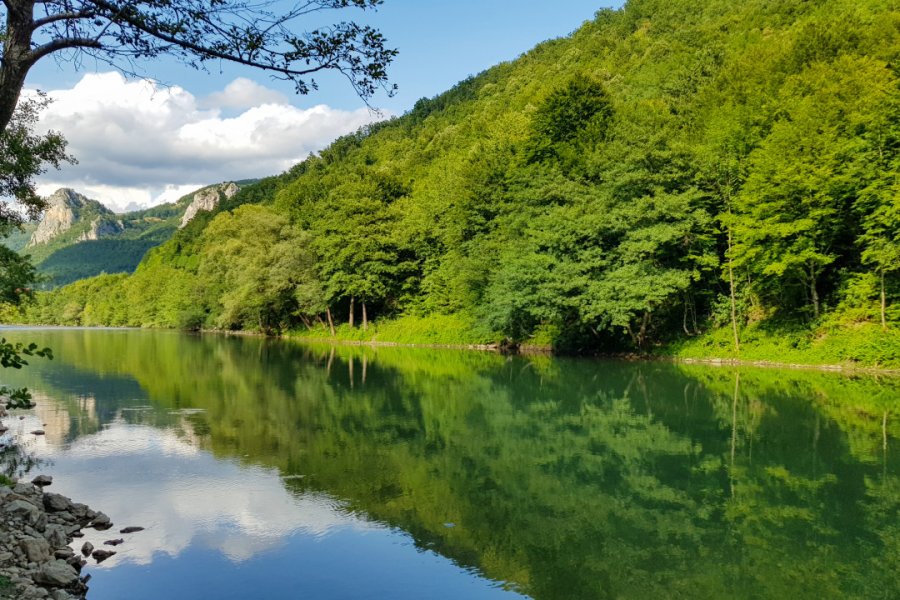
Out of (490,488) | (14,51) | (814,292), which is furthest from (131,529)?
(814,292)

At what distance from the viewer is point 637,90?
63969 millimetres

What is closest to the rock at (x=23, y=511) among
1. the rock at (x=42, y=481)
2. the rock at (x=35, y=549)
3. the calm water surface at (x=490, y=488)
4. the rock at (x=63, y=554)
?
the rock at (x=63, y=554)

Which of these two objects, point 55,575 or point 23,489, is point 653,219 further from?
point 55,575

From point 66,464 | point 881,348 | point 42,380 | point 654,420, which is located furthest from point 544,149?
point 66,464

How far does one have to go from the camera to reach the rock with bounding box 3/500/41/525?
880 centimetres

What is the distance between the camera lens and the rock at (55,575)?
7.35 meters

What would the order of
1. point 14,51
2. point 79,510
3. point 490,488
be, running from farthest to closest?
point 490,488 < point 79,510 < point 14,51

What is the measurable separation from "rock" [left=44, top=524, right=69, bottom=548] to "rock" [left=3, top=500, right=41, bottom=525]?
242 mm

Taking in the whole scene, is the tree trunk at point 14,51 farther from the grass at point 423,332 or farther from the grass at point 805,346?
the grass at point 423,332

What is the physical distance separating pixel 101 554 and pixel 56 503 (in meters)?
2.00

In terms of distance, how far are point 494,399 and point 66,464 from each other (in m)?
13.9

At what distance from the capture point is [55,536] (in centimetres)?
885

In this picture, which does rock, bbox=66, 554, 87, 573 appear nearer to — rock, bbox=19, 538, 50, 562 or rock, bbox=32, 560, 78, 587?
rock, bbox=19, 538, 50, 562

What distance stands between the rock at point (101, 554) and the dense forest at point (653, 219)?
10376 millimetres
